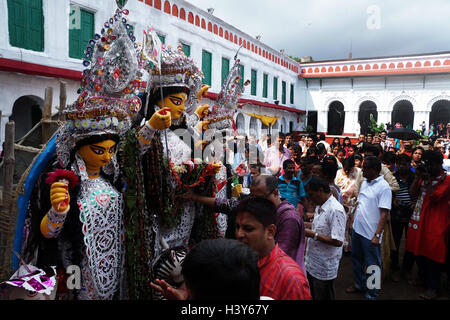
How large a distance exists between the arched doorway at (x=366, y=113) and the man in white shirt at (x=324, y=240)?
19908 millimetres

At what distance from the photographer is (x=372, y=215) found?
3502 millimetres

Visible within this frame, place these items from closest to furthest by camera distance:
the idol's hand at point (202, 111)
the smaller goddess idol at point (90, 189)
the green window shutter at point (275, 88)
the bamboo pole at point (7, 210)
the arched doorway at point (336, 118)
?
the smaller goddess idol at point (90, 189), the bamboo pole at point (7, 210), the idol's hand at point (202, 111), the green window shutter at point (275, 88), the arched doorway at point (336, 118)

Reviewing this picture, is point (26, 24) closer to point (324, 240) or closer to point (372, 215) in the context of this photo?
point (324, 240)

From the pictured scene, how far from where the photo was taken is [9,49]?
22.7ft

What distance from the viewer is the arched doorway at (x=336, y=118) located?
2205 centimetres

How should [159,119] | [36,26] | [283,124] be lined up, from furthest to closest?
[283,124] < [36,26] < [159,119]

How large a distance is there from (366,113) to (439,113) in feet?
14.5

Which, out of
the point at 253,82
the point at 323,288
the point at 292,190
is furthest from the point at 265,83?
the point at 323,288

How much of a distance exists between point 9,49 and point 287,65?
1673cm

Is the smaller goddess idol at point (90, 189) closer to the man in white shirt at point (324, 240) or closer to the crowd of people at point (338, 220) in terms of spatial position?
the crowd of people at point (338, 220)

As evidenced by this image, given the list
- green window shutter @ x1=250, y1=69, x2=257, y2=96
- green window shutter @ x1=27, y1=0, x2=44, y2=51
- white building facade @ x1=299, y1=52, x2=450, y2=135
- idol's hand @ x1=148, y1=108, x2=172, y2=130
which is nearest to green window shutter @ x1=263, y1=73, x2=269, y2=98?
green window shutter @ x1=250, y1=69, x2=257, y2=96

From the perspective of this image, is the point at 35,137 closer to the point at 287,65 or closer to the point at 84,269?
the point at 84,269

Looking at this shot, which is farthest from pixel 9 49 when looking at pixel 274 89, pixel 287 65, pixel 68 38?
pixel 287 65

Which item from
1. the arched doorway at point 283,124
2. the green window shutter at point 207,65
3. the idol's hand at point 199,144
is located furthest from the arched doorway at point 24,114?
the arched doorway at point 283,124
